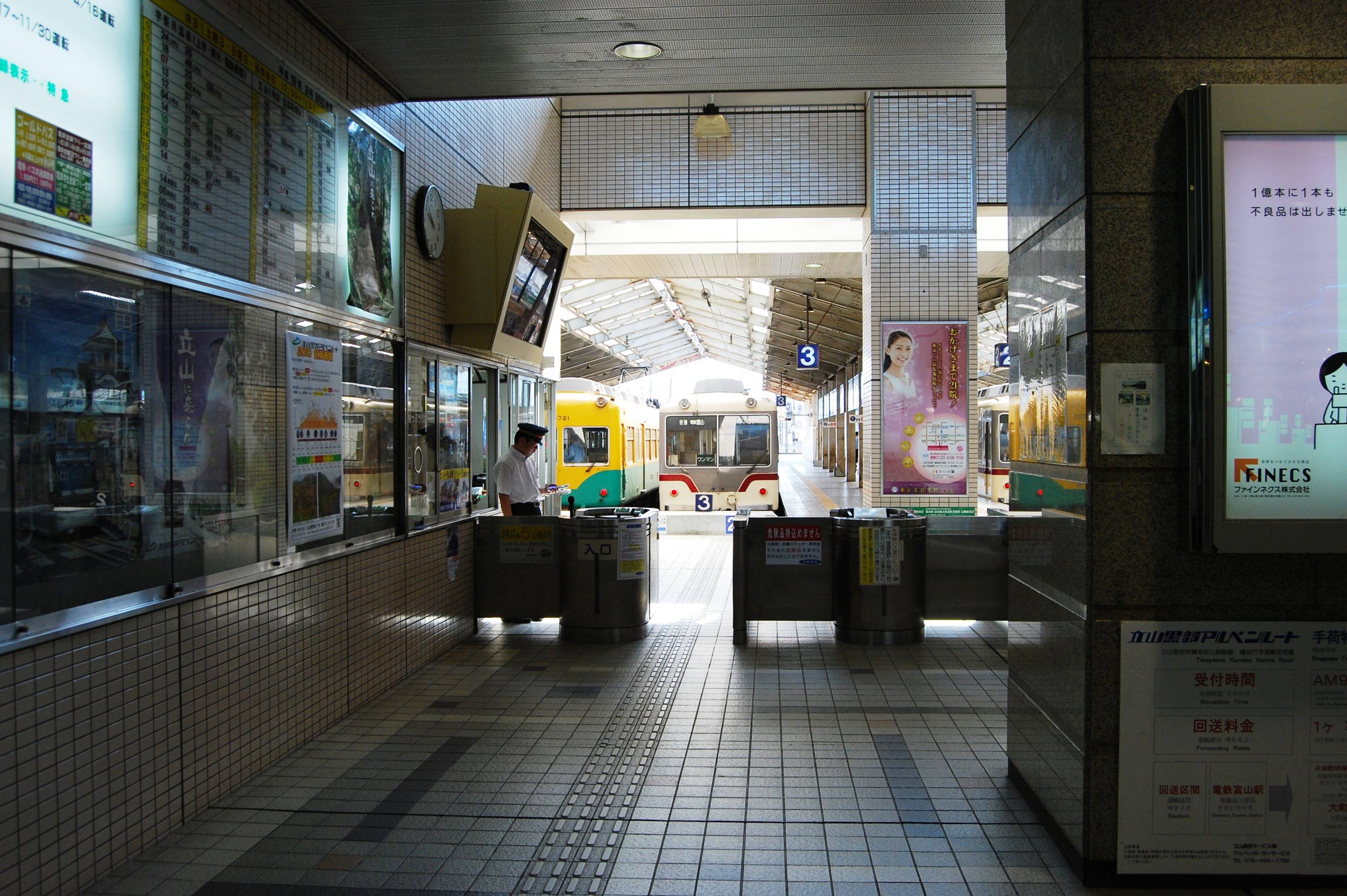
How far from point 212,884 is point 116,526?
132 centimetres

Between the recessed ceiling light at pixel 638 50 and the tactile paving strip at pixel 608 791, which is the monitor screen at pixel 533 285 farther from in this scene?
the tactile paving strip at pixel 608 791

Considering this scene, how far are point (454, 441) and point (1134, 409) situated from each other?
15.8 ft

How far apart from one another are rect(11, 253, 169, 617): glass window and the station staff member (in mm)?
3531

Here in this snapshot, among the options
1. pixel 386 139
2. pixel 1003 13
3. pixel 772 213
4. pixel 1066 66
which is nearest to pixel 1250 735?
pixel 1066 66

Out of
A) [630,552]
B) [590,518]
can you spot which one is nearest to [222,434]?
[590,518]

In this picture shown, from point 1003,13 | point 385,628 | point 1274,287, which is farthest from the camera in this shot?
point 385,628

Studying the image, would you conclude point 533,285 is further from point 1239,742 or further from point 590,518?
point 1239,742

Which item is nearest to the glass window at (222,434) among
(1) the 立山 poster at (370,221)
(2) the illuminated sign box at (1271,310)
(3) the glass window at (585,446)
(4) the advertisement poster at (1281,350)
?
(1) the 立山 poster at (370,221)

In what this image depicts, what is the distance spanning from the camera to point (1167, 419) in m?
2.94

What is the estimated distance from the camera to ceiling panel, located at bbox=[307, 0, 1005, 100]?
4426mm

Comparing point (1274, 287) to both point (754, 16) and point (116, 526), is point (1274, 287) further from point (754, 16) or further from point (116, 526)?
point (116, 526)

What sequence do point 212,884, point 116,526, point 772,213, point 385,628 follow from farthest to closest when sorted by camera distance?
point 772,213 < point 385,628 < point 116,526 < point 212,884

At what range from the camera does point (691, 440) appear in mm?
15336

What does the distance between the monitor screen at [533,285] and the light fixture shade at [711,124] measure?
254 centimetres
